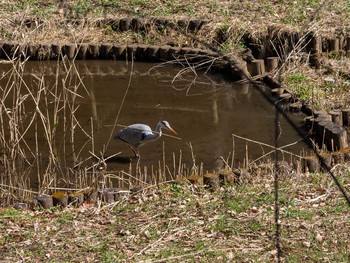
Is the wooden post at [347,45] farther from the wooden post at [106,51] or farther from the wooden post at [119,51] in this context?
the wooden post at [106,51]

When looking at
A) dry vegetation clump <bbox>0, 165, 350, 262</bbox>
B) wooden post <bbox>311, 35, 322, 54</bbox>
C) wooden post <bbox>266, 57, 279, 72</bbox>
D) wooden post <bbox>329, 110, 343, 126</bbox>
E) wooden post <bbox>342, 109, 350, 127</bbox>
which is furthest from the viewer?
wooden post <bbox>311, 35, 322, 54</bbox>

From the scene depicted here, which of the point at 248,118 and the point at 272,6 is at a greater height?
the point at 272,6

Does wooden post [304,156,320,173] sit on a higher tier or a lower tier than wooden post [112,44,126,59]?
lower

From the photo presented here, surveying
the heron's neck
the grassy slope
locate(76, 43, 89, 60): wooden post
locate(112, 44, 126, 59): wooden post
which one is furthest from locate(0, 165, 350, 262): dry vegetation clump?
locate(76, 43, 89, 60): wooden post

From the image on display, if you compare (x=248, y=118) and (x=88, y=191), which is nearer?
(x=88, y=191)

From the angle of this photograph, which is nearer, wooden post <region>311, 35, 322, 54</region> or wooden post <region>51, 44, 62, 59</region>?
wooden post <region>311, 35, 322, 54</region>

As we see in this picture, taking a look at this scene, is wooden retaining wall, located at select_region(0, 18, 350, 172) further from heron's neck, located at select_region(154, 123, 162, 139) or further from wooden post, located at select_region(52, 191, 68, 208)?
wooden post, located at select_region(52, 191, 68, 208)

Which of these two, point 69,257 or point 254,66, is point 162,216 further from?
point 254,66

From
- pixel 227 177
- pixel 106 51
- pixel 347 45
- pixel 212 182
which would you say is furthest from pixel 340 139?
pixel 106 51

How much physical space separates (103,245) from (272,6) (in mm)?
8629

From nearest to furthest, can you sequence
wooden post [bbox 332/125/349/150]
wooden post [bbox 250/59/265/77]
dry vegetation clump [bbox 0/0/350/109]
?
wooden post [bbox 332/125/349/150]
wooden post [bbox 250/59/265/77]
dry vegetation clump [bbox 0/0/350/109]

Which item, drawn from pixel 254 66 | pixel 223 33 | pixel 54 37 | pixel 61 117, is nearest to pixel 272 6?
pixel 223 33

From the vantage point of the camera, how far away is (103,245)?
314 inches

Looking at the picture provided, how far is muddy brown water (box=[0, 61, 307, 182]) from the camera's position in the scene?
37.5 feet
